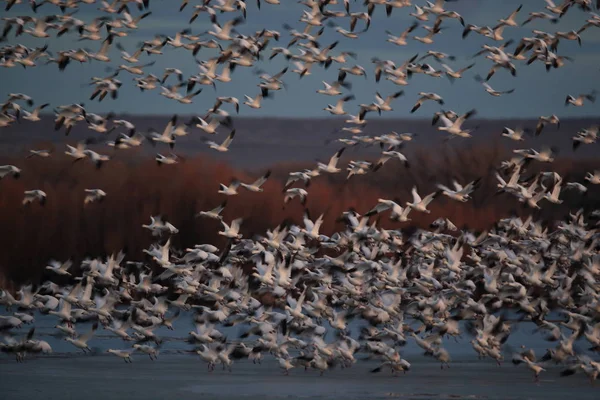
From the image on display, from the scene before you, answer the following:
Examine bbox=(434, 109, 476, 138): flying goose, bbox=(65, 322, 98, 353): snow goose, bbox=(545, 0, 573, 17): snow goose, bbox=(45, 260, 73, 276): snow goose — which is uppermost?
bbox=(545, 0, 573, 17): snow goose

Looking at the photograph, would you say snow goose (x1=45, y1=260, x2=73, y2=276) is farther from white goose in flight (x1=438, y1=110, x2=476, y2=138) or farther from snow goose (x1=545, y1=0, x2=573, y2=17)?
snow goose (x1=545, y1=0, x2=573, y2=17)

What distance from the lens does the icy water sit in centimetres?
2045

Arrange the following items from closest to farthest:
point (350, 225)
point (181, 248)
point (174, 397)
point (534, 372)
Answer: point (174, 397), point (534, 372), point (350, 225), point (181, 248)

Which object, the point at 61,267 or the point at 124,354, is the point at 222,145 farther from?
the point at 124,354

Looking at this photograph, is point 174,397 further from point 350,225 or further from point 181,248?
point 181,248

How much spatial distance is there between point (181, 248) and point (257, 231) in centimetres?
235

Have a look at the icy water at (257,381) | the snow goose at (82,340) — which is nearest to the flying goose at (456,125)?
the icy water at (257,381)

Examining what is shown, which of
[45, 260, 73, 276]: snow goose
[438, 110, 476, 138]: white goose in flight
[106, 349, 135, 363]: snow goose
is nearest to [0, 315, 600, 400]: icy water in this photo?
[106, 349, 135, 363]: snow goose

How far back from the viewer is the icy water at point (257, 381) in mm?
20453

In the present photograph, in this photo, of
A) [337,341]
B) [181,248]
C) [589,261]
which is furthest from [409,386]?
[181,248]

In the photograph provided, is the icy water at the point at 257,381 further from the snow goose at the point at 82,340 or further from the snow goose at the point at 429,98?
the snow goose at the point at 429,98

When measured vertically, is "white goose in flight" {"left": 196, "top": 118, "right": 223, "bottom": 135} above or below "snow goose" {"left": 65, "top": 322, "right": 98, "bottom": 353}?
above

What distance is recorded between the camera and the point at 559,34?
1156 inches

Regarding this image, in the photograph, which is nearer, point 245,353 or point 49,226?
point 245,353
